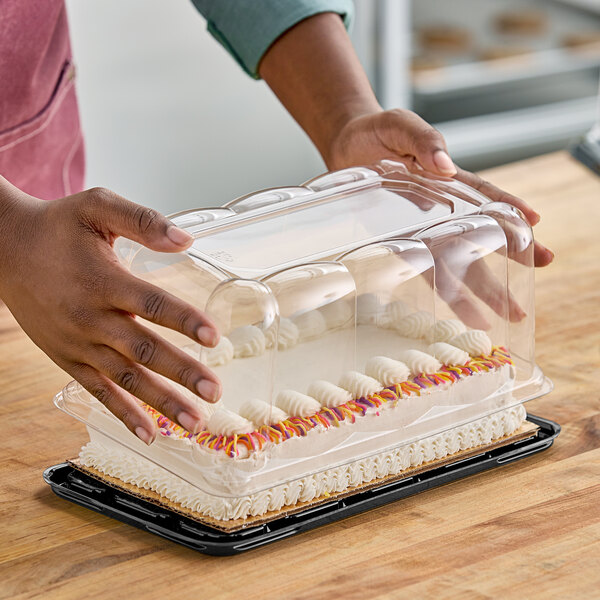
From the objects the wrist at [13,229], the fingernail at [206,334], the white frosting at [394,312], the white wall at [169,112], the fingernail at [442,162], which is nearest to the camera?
the fingernail at [206,334]

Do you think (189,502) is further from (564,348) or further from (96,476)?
(564,348)

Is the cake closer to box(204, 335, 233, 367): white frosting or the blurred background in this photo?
box(204, 335, 233, 367): white frosting

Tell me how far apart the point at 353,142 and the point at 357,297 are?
16.4 inches

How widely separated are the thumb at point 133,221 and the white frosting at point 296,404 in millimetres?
177

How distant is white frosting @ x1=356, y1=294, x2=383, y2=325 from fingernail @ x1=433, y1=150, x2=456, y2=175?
0.73 ft

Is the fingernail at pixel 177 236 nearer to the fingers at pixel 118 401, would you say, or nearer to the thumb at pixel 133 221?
the thumb at pixel 133 221

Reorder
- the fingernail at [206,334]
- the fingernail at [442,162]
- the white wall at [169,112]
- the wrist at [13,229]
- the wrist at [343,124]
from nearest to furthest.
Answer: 1. the fingernail at [206,334]
2. the wrist at [13,229]
3. the fingernail at [442,162]
4. the wrist at [343,124]
5. the white wall at [169,112]

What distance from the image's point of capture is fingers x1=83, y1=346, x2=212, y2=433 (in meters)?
0.86

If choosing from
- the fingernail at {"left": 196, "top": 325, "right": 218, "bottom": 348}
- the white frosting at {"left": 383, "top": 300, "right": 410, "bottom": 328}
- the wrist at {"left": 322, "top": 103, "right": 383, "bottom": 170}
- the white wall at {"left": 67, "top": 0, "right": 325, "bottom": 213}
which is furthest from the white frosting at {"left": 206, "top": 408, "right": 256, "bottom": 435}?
A: the white wall at {"left": 67, "top": 0, "right": 325, "bottom": 213}

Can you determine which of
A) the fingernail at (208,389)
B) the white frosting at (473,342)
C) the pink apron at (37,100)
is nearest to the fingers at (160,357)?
the fingernail at (208,389)

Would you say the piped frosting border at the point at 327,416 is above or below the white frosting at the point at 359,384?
below

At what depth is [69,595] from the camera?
82 centimetres

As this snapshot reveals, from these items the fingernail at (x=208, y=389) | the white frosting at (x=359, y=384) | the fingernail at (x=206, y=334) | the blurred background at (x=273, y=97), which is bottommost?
the blurred background at (x=273, y=97)

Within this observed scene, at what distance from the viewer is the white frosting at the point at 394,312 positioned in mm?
1022
